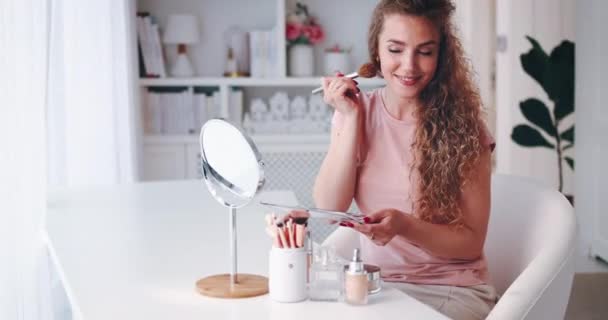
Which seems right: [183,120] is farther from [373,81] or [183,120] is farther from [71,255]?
[71,255]

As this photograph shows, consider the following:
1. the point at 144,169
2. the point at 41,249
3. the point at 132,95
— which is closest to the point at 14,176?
the point at 41,249

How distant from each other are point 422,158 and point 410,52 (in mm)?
225

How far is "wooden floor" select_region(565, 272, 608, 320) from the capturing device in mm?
3641

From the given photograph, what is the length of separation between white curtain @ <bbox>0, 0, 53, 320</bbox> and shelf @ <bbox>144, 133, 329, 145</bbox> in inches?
104

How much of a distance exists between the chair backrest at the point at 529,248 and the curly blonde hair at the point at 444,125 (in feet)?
0.64

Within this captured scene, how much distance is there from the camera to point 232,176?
60.1 inches

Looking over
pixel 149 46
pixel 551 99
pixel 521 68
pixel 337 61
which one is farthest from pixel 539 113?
pixel 149 46

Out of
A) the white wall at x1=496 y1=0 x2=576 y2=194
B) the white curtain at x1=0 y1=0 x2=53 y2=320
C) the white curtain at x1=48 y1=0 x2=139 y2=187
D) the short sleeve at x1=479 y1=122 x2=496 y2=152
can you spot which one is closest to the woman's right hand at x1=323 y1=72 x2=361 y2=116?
the short sleeve at x1=479 y1=122 x2=496 y2=152

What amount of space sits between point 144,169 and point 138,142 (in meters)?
0.34

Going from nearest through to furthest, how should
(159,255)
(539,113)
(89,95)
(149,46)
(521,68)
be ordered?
(159,255), (89,95), (149,46), (539,113), (521,68)

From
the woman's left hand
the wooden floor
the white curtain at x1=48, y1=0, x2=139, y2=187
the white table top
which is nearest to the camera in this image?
the white table top

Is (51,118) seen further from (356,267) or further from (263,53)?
(263,53)

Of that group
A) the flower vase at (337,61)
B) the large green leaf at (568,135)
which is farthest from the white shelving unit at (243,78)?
the large green leaf at (568,135)

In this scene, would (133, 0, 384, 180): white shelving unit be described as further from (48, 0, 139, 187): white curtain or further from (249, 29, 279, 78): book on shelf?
(48, 0, 139, 187): white curtain
